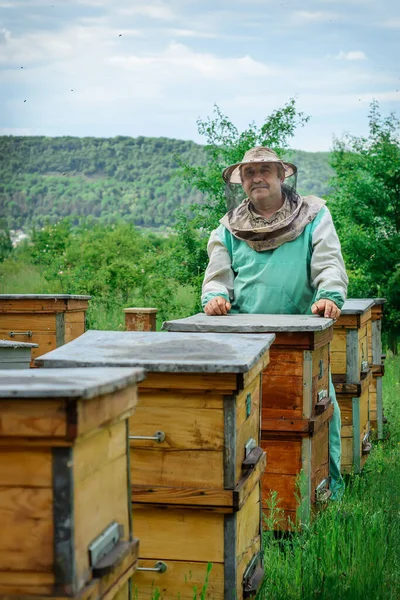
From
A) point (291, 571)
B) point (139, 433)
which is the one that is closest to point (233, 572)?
point (139, 433)

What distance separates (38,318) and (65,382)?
489 cm

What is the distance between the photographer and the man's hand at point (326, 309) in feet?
13.8

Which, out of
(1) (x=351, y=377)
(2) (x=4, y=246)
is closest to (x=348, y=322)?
(1) (x=351, y=377)

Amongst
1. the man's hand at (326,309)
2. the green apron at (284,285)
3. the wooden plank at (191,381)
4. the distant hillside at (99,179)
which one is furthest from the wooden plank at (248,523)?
the distant hillside at (99,179)

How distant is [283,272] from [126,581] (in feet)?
8.71

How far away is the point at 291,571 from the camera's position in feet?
10.5

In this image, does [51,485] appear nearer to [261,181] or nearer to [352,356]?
[261,181]

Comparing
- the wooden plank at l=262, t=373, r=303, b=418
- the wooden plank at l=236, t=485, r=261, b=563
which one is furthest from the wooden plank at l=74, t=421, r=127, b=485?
the wooden plank at l=262, t=373, r=303, b=418

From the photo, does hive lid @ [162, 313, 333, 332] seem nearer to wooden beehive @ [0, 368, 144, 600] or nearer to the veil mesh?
the veil mesh

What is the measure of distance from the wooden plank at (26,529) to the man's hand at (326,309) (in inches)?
106

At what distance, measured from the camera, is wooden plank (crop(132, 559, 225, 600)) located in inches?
101

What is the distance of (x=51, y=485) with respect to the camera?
5.49ft

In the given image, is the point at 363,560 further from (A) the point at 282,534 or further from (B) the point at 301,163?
(B) the point at 301,163

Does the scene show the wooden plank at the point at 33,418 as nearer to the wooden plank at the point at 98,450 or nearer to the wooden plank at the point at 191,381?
the wooden plank at the point at 98,450
